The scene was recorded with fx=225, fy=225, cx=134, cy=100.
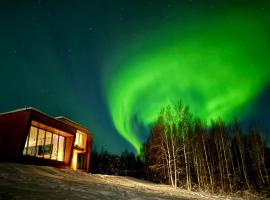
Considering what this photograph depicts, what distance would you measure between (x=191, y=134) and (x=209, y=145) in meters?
4.56

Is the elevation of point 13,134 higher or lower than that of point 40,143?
higher

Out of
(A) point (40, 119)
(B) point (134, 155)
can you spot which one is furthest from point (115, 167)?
(A) point (40, 119)

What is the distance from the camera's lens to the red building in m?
17.0

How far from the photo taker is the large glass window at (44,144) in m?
19.0

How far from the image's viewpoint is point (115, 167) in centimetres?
5666

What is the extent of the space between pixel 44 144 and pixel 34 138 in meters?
1.28

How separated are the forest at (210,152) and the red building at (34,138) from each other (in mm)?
11187

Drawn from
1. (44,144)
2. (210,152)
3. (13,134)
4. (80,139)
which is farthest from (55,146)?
(210,152)

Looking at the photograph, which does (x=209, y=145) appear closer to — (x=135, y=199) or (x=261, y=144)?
(x=261, y=144)

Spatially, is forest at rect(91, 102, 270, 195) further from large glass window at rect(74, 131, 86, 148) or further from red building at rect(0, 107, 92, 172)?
red building at rect(0, 107, 92, 172)

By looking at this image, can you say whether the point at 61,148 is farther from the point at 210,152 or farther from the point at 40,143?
the point at 210,152

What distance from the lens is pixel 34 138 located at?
64.1ft

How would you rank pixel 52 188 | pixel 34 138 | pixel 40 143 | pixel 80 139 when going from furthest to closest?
1. pixel 80 139
2. pixel 40 143
3. pixel 34 138
4. pixel 52 188

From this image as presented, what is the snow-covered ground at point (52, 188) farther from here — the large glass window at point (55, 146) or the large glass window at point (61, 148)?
the large glass window at point (61, 148)
